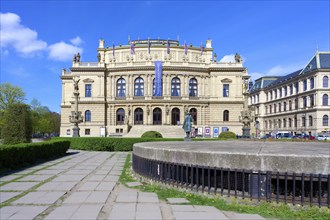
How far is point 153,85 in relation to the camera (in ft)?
197

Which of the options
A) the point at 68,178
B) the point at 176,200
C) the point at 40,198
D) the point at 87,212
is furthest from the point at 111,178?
the point at 87,212

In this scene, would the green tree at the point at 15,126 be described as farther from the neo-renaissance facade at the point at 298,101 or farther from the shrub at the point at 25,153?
the neo-renaissance facade at the point at 298,101

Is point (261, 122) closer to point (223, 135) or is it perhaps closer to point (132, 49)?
point (132, 49)

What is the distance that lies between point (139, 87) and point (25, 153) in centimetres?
4522

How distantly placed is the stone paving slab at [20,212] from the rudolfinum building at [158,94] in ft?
167

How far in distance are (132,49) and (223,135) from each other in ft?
99.1

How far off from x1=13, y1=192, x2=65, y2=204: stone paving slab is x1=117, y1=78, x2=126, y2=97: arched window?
175 ft

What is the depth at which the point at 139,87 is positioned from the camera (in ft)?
200

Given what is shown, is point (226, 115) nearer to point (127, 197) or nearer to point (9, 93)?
point (9, 93)

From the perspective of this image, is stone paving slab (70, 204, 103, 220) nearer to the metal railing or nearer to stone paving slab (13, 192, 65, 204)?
stone paving slab (13, 192, 65, 204)

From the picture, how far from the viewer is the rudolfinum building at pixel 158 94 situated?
2335 inches

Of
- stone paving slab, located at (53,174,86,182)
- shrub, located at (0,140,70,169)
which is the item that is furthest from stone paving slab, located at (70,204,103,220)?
shrub, located at (0,140,70,169)

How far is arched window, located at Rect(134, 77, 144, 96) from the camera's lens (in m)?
60.7

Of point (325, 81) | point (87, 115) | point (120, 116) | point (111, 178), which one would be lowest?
point (111, 178)
